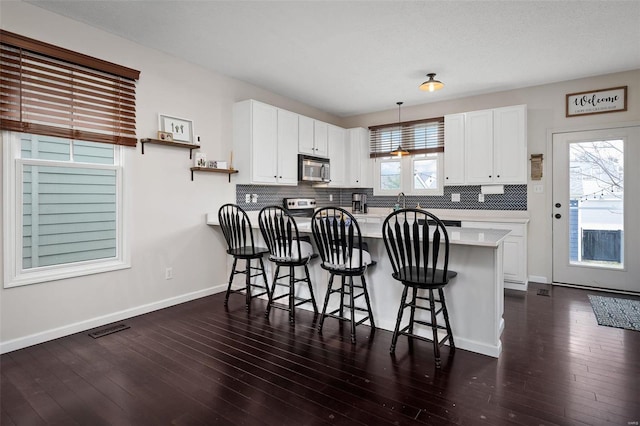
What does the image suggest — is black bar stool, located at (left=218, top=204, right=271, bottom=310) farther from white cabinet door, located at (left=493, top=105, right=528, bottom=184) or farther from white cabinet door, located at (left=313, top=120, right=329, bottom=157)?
white cabinet door, located at (left=493, top=105, right=528, bottom=184)

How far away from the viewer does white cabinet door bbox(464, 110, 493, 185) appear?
4641 millimetres

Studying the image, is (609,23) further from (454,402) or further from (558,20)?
(454,402)

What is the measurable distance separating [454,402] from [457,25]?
2.85 m

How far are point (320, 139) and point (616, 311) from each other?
3997 mm

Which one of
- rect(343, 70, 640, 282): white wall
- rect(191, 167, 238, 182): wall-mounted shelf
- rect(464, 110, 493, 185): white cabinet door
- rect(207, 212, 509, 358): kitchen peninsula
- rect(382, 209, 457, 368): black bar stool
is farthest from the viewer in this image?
rect(464, 110, 493, 185): white cabinet door

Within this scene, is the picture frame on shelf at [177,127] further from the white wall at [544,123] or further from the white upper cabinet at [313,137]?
the white wall at [544,123]

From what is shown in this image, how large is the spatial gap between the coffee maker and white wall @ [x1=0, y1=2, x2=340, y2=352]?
248 cm

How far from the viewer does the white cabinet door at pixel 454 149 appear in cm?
488

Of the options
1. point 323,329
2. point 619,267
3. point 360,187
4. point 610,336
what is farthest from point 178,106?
point 619,267

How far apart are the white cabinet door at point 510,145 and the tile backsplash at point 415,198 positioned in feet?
0.80

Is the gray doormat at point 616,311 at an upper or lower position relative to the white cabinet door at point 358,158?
lower

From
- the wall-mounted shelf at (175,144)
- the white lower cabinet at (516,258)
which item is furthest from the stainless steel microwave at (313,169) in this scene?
the white lower cabinet at (516,258)

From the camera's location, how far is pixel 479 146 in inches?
186

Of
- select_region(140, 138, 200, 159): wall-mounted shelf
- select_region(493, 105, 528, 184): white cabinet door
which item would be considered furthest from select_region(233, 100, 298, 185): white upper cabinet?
select_region(493, 105, 528, 184): white cabinet door
